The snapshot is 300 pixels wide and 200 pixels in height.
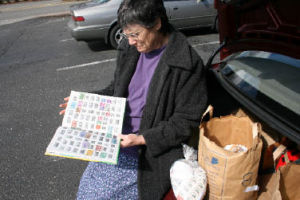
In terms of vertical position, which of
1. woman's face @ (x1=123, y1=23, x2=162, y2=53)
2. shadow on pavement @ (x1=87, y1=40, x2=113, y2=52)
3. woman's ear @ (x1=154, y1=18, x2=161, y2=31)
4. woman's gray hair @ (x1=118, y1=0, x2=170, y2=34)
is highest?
woman's gray hair @ (x1=118, y1=0, x2=170, y2=34)

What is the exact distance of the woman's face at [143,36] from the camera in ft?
4.20

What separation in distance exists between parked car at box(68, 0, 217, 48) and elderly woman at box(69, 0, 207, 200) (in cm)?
480

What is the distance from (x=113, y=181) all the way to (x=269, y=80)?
3.77 ft

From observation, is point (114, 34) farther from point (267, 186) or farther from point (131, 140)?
point (267, 186)

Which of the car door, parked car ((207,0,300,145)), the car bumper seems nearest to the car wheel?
the car bumper

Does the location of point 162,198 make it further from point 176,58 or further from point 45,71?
point 45,71

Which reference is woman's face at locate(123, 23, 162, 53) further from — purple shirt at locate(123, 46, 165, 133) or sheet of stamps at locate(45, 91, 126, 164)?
sheet of stamps at locate(45, 91, 126, 164)

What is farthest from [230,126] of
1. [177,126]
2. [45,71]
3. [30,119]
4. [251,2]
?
[45,71]

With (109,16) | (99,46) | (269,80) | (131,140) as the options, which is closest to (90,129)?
(131,140)

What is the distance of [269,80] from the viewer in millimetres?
1549

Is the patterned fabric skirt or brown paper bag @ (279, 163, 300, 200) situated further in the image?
the patterned fabric skirt

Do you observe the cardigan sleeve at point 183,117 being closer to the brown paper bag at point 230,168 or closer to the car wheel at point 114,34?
the brown paper bag at point 230,168

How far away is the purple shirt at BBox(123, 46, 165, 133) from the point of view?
4.75ft

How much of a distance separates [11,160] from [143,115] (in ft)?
7.25
